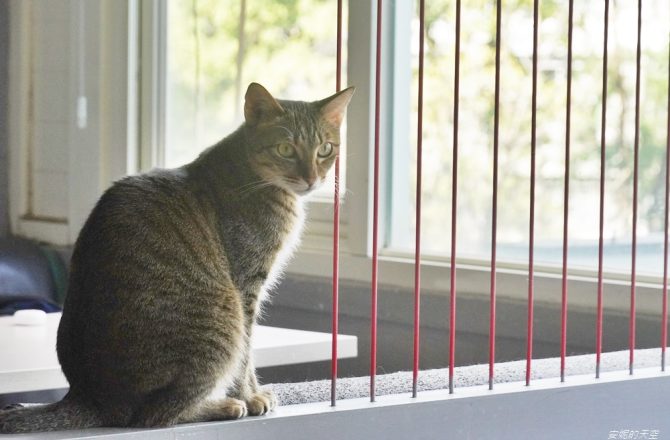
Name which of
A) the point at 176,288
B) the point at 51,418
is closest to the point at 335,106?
the point at 176,288

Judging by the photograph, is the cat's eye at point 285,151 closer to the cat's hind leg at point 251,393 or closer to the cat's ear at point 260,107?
the cat's ear at point 260,107

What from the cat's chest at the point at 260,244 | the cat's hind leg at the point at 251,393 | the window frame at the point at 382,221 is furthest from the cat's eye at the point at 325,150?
the window frame at the point at 382,221

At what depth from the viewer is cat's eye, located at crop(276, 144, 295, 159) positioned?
162 centimetres

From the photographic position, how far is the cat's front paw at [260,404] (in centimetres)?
144

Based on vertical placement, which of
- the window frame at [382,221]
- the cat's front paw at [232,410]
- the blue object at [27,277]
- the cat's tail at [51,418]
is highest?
the window frame at [382,221]

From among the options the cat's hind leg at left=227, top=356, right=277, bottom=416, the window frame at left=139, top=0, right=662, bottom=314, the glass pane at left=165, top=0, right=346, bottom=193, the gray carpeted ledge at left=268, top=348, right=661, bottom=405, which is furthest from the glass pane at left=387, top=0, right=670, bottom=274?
the cat's hind leg at left=227, top=356, right=277, bottom=416

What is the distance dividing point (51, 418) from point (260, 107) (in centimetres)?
57

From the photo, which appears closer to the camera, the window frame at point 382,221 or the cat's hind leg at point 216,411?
the cat's hind leg at point 216,411

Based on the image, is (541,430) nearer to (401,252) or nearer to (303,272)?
(401,252)

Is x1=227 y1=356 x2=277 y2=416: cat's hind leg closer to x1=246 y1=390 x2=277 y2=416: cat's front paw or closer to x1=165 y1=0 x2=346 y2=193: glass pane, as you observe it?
x1=246 y1=390 x2=277 y2=416: cat's front paw

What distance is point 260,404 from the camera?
4.72 feet

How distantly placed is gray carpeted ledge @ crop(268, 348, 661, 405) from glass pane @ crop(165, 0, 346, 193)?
1.04 m

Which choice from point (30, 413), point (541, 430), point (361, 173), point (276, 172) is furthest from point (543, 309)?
point (30, 413)

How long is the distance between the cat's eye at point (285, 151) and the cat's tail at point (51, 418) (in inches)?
19.2
